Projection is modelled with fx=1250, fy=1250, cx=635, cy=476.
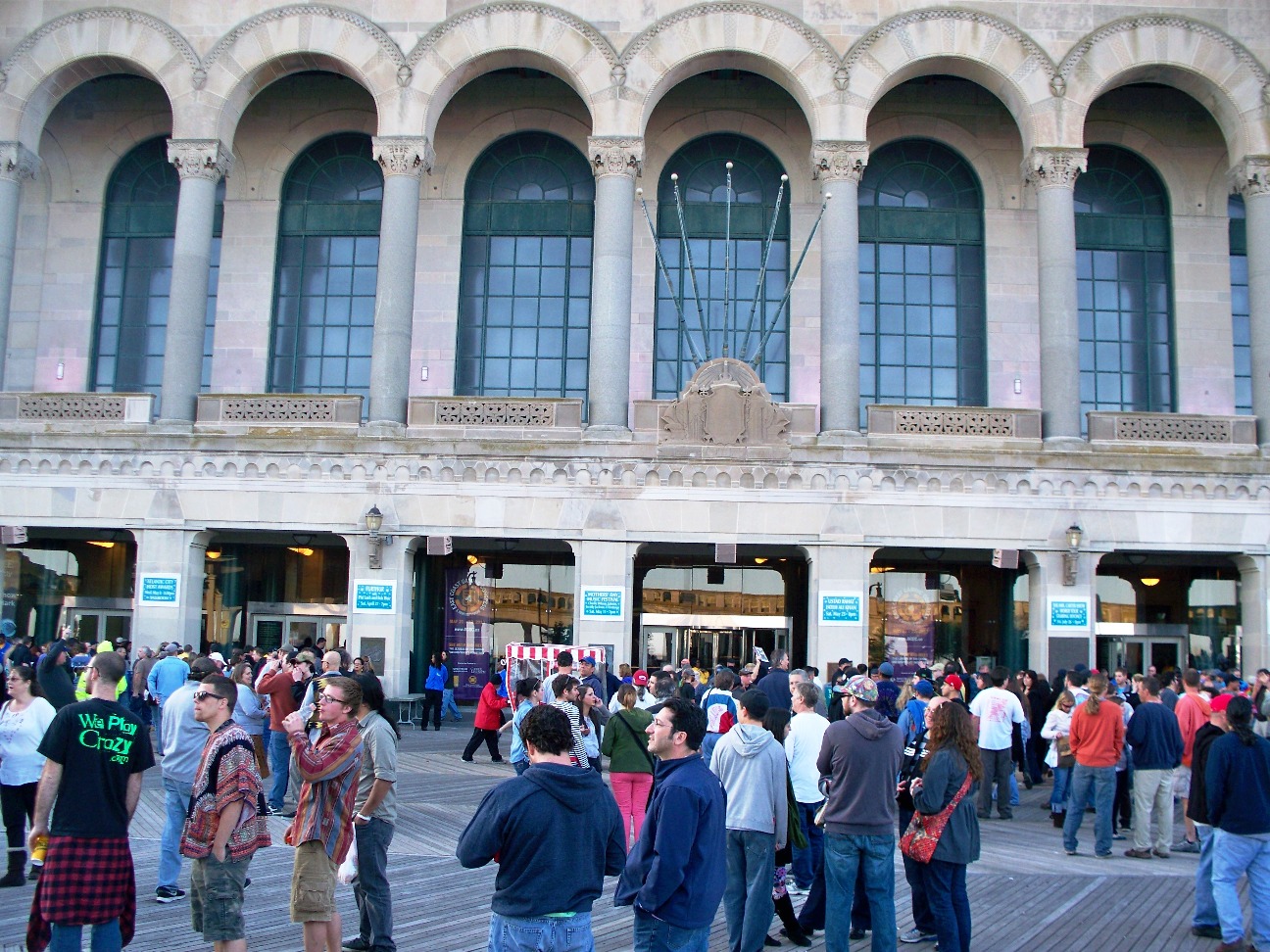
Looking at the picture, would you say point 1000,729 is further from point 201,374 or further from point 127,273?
point 127,273

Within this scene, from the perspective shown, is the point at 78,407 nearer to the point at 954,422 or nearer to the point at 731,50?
the point at 731,50

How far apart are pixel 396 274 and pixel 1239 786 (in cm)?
1918

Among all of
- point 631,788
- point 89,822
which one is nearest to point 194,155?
point 631,788

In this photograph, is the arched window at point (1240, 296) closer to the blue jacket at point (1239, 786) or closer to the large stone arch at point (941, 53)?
the large stone arch at point (941, 53)

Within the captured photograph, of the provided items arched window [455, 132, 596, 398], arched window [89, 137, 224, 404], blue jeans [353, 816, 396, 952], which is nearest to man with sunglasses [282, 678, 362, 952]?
blue jeans [353, 816, 396, 952]

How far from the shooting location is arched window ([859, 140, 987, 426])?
2833cm

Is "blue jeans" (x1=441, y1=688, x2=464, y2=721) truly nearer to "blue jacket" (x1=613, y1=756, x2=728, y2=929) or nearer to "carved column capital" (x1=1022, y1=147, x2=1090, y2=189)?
"carved column capital" (x1=1022, y1=147, x2=1090, y2=189)

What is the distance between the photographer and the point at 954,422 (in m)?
24.8

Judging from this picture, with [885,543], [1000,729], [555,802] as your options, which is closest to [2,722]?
[555,802]

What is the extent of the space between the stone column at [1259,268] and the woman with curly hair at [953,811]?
1866 centimetres

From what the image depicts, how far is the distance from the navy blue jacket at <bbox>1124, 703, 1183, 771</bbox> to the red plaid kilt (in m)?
10.7

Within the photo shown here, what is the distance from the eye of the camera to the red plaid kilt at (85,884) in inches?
283

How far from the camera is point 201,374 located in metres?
28.5

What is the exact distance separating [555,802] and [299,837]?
256 centimetres
